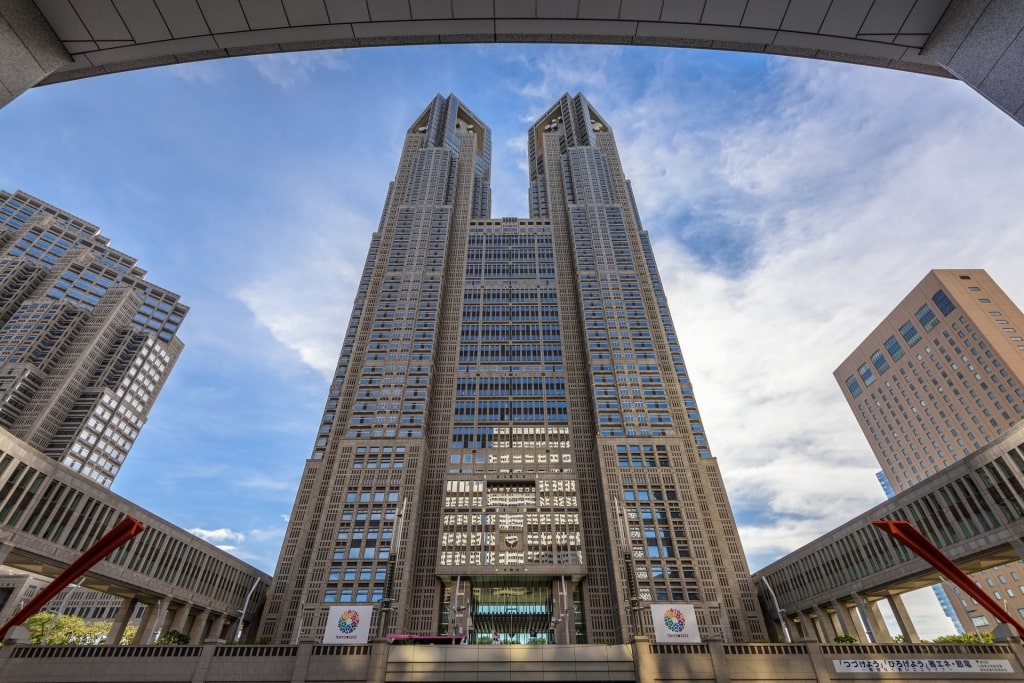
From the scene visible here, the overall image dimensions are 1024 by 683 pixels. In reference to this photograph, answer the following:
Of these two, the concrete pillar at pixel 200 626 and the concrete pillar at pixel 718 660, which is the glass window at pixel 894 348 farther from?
the concrete pillar at pixel 200 626

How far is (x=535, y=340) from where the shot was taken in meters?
105

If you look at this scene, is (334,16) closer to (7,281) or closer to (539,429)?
(539,429)

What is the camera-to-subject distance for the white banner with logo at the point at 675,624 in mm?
29125

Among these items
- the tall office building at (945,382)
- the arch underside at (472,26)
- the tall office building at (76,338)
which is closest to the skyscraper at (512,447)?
the arch underside at (472,26)

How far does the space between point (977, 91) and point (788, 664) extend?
31.4 meters

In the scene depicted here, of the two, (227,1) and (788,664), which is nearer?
(227,1)

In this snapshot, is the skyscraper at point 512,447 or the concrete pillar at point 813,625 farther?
the concrete pillar at point 813,625

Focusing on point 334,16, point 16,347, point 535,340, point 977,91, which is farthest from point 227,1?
point 16,347

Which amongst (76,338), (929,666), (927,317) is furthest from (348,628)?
(76,338)

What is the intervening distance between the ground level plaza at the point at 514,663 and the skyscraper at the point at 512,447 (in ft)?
49.8

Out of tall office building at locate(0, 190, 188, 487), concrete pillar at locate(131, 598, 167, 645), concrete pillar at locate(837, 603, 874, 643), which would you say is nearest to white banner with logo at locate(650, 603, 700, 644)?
concrete pillar at locate(837, 603, 874, 643)

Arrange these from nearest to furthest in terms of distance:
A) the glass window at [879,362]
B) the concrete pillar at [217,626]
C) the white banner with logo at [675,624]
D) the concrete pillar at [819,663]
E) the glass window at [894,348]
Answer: the concrete pillar at [819,663] < the white banner with logo at [675,624] < the concrete pillar at [217,626] < the glass window at [894,348] < the glass window at [879,362]

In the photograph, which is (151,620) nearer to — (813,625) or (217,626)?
(217,626)

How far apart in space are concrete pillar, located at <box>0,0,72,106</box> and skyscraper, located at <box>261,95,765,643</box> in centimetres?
4229
